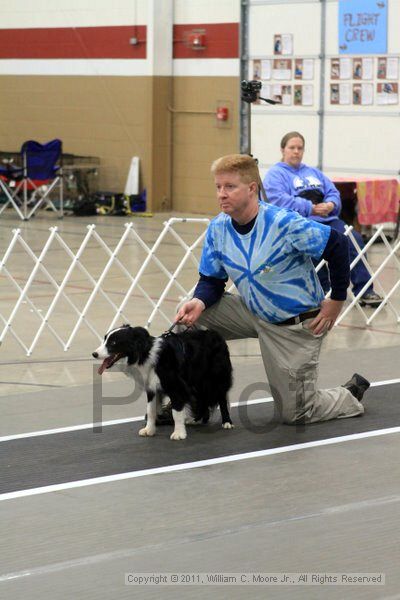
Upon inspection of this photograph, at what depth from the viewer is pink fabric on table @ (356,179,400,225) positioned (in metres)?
12.3

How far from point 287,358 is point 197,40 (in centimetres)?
1086

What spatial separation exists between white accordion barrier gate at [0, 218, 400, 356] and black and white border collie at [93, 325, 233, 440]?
2262mm

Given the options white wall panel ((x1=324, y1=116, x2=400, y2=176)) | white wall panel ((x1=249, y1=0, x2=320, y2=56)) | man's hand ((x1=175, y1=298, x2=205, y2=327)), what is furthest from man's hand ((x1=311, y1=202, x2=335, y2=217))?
white wall panel ((x1=249, y1=0, x2=320, y2=56))

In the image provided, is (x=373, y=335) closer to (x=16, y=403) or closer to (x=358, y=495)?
(x=16, y=403)

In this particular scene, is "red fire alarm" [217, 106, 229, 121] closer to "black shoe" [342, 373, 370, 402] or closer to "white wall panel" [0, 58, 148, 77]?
"white wall panel" [0, 58, 148, 77]

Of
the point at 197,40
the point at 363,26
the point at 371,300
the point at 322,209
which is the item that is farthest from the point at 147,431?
the point at 197,40

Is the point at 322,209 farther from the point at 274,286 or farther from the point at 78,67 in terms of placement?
the point at 78,67

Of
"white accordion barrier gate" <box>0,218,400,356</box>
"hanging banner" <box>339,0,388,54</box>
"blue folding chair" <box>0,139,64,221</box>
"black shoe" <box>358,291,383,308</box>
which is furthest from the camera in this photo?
"blue folding chair" <box>0,139,64,221</box>

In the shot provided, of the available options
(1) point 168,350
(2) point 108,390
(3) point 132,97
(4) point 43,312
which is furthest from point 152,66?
(1) point 168,350

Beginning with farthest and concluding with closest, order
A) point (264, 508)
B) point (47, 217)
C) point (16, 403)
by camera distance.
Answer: point (47, 217) < point (16, 403) < point (264, 508)

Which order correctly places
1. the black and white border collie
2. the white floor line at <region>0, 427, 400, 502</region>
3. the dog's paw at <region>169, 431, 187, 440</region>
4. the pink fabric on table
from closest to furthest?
the white floor line at <region>0, 427, 400, 502</region>
the black and white border collie
the dog's paw at <region>169, 431, 187, 440</region>
the pink fabric on table

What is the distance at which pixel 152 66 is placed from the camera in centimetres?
1573

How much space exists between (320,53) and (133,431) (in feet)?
32.9

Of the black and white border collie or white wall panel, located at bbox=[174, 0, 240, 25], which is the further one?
white wall panel, located at bbox=[174, 0, 240, 25]
